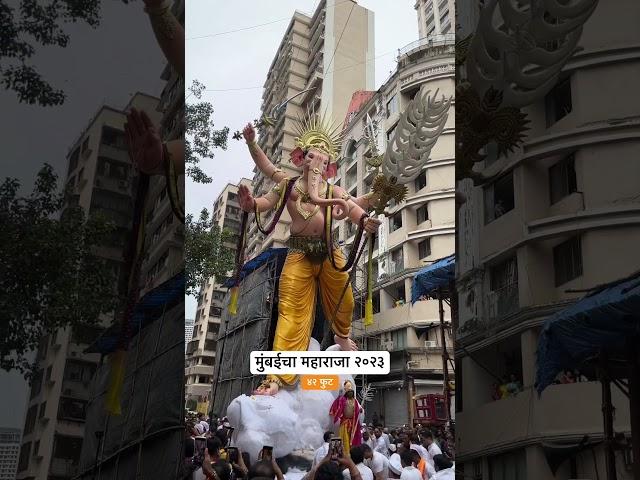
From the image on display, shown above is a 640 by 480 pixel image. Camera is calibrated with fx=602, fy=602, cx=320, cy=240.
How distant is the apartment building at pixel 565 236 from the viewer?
4.12 ft

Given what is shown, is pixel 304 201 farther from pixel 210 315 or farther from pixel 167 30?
pixel 167 30

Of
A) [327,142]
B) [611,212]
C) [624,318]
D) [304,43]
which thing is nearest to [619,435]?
[624,318]

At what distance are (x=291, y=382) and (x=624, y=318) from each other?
3.71ft

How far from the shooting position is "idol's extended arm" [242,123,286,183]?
7.25 ft

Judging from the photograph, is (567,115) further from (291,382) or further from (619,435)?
(291,382)

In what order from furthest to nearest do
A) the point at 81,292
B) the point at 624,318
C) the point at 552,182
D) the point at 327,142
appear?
the point at 327,142 → the point at 81,292 → the point at 552,182 → the point at 624,318

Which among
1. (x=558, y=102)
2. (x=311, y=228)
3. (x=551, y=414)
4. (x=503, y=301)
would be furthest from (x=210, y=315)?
(x=558, y=102)

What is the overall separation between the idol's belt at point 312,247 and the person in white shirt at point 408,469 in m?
0.72

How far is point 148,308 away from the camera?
1.86 m

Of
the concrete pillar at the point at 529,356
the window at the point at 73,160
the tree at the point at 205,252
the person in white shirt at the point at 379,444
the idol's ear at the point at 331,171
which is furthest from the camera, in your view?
the idol's ear at the point at 331,171

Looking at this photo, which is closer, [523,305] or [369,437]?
[523,305]

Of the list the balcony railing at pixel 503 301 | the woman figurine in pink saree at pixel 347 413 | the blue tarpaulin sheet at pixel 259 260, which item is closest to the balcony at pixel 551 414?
the balcony railing at pixel 503 301

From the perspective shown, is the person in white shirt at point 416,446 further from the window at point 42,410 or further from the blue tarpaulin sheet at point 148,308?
the window at point 42,410

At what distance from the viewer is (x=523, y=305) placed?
1.36 m
